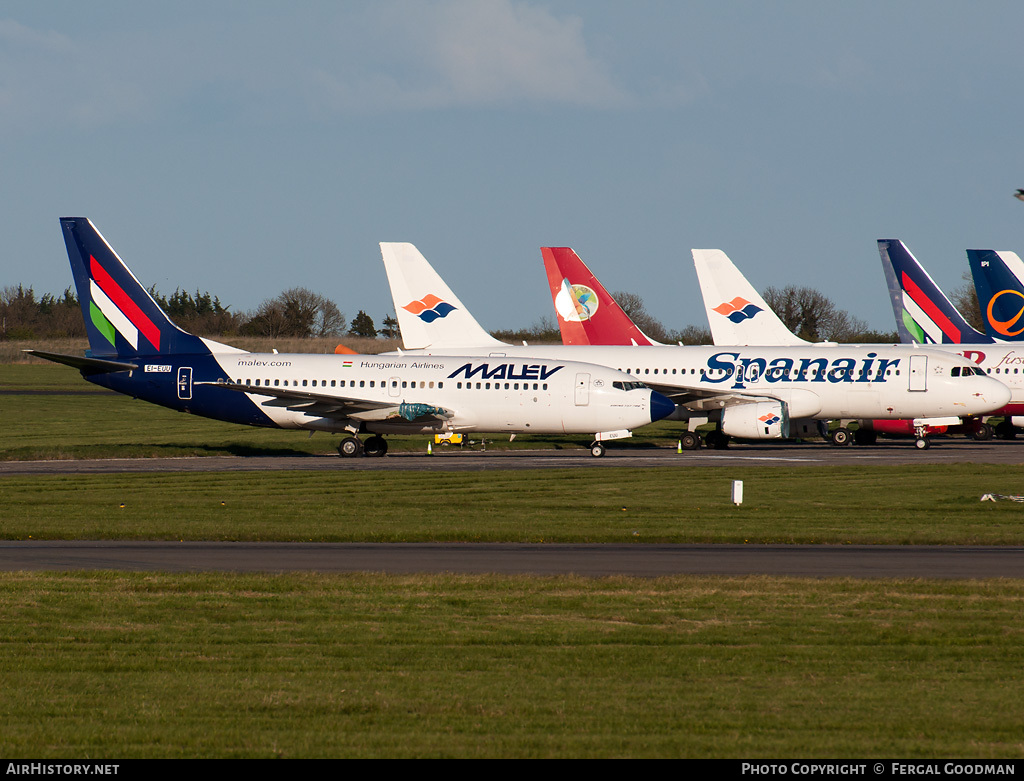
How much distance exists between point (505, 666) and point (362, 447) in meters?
35.1

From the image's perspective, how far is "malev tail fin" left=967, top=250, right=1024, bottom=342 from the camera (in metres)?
65.0

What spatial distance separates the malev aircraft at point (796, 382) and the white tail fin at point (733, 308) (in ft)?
33.4

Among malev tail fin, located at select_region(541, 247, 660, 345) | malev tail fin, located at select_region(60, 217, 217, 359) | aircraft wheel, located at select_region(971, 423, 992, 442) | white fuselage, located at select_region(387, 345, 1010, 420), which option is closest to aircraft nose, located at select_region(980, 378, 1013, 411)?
white fuselage, located at select_region(387, 345, 1010, 420)

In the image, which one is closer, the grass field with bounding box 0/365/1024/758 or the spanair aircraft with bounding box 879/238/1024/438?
the grass field with bounding box 0/365/1024/758

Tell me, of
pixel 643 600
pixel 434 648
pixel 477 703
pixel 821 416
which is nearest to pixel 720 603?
pixel 643 600

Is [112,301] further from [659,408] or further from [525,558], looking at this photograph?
[525,558]

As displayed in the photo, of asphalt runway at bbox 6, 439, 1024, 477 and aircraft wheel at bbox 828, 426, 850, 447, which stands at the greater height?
aircraft wheel at bbox 828, 426, 850, 447

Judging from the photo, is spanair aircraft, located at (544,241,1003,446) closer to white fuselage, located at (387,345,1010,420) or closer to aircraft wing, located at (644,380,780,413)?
white fuselage, located at (387,345,1010,420)

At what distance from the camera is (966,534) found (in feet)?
77.6

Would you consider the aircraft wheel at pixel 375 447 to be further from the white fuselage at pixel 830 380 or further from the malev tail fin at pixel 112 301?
the malev tail fin at pixel 112 301

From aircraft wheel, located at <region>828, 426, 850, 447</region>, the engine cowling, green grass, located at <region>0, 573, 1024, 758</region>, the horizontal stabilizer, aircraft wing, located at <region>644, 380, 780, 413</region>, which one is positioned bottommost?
green grass, located at <region>0, 573, 1024, 758</region>

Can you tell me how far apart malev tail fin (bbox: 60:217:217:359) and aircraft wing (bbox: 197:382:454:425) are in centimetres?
350

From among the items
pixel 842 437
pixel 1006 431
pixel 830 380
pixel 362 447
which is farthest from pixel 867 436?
pixel 362 447
